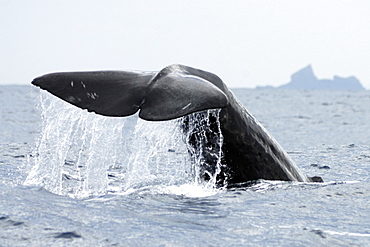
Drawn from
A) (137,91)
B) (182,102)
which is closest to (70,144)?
(137,91)

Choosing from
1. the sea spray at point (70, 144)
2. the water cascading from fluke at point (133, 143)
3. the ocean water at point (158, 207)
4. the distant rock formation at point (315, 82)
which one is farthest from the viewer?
the distant rock formation at point (315, 82)

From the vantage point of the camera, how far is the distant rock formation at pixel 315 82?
167 metres

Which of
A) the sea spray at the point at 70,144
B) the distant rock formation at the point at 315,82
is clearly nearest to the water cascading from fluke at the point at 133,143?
the sea spray at the point at 70,144

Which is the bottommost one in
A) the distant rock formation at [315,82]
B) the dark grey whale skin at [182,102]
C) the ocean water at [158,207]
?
the distant rock formation at [315,82]

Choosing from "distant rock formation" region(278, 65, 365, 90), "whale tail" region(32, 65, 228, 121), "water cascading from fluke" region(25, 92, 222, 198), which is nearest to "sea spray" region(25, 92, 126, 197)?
"water cascading from fluke" region(25, 92, 222, 198)

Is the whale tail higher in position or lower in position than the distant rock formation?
higher

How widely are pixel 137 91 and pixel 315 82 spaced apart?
176 metres

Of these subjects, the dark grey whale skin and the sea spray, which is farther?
the sea spray

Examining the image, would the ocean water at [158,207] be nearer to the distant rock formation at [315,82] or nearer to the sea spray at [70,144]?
the sea spray at [70,144]

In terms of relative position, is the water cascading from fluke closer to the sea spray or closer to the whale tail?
the sea spray

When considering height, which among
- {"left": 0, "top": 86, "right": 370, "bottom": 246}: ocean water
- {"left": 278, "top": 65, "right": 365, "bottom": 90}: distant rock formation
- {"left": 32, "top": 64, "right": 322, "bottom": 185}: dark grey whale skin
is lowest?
{"left": 278, "top": 65, "right": 365, "bottom": 90}: distant rock formation

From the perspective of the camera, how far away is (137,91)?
15.6 ft

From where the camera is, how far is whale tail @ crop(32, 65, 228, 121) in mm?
4242

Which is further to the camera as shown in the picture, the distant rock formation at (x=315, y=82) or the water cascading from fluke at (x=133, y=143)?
the distant rock formation at (x=315, y=82)
